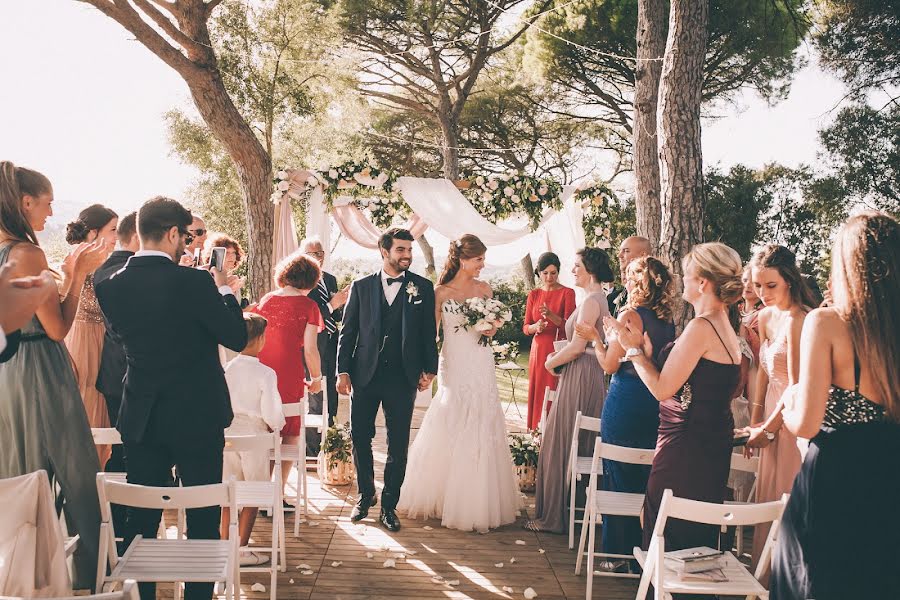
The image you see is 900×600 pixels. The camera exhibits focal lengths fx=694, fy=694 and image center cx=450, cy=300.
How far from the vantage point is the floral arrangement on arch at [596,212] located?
779cm

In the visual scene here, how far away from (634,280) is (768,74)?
36.2 ft

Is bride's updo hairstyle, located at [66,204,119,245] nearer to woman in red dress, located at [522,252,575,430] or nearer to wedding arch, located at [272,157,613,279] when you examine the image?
woman in red dress, located at [522,252,575,430]

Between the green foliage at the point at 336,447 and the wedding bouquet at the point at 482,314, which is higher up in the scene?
the wedding bouquet at the point at 482,314

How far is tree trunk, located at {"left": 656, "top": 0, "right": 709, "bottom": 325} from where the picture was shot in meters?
4.84

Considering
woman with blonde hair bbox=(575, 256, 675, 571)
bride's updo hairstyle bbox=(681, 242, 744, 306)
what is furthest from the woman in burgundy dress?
woman with blonde hair bbox=(575, 256, 675, 571)

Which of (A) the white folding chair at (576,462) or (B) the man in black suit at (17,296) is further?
(A) the white folding chair at (576,462)

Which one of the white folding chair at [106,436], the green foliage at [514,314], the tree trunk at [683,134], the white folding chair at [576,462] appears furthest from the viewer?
the green foliage at [514,314]

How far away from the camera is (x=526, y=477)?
506 cm

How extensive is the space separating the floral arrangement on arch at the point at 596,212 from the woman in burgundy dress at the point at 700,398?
5.12 metres

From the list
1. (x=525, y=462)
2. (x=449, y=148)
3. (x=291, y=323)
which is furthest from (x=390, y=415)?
(x=449, y=148)

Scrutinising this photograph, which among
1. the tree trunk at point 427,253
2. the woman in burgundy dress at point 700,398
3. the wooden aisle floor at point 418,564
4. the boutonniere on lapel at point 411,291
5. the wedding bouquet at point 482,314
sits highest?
the tree trunk at point 427,253

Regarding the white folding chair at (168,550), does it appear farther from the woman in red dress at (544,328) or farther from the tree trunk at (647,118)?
the tree trunk at (647,118)

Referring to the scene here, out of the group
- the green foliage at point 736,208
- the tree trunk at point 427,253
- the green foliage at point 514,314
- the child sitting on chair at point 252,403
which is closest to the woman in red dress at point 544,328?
the child sitting on chair at point 252,403

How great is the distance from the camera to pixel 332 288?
6.68 metres
